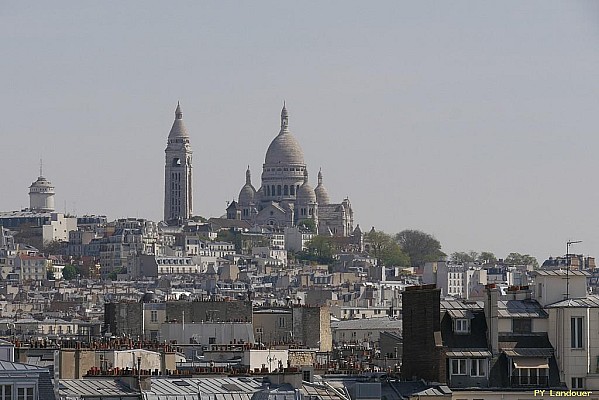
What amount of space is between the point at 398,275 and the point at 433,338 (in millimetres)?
152119

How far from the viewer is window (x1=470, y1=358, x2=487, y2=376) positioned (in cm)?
3155

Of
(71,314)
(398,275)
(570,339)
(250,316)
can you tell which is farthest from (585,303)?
(398,275)

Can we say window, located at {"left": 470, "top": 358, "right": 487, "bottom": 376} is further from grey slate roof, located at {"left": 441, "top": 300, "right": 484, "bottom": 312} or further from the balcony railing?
grey slate roof, located at {"left": 441, "top": 300, "right": 484, "bottom": 312}

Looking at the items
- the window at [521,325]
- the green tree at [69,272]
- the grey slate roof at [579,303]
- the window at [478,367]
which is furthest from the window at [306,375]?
the green tree at [69,272]

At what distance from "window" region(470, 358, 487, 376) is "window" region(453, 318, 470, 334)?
544mm

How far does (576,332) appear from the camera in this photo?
31.7 metres

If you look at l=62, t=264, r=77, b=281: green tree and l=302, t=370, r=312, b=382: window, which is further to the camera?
l=62, t=264, r=77, b=281: green tree

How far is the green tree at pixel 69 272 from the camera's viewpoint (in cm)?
19302

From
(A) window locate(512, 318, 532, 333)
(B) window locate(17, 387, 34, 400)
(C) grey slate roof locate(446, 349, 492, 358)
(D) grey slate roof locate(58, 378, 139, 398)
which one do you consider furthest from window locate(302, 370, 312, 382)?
(B) window locate(17, 387, 34, 400)

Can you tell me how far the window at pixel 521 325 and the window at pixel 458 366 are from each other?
0.87 meters

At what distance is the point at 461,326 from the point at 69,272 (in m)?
163

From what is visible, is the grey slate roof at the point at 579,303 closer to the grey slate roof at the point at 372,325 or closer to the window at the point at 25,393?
the window at the point at 25,393

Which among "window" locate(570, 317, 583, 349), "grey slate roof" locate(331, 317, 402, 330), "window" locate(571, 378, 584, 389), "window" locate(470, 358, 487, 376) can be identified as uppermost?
"grey slate roof" locate(331, 317, 402, 330)

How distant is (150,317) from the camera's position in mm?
56969
